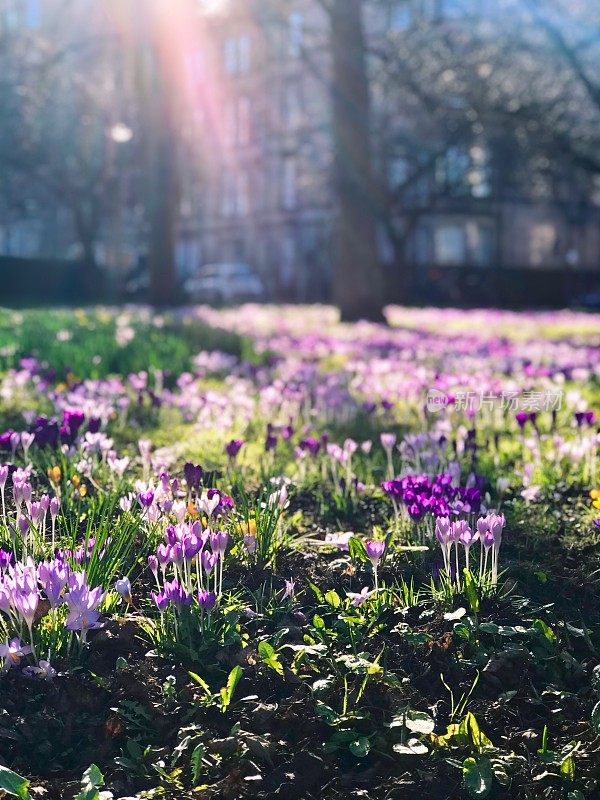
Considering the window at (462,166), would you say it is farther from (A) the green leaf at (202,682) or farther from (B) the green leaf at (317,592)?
(A) the green leaf at (202,682)

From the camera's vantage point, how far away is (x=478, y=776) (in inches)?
98.3

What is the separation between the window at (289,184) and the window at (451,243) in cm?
876

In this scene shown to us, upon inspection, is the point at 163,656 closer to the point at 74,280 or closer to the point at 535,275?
the point at 74,280

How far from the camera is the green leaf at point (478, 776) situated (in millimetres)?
→ 2457

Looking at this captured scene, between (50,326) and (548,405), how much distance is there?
794cm

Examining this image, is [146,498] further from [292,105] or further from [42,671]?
[292,105]

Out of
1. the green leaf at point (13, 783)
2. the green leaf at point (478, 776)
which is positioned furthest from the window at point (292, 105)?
the green leaf at point (13, 783)

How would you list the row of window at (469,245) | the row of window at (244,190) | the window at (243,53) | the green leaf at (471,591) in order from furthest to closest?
the window at (243,53) → the row of window at (244,190) → the row of window at (469,245) → the green leaf at (471,591)

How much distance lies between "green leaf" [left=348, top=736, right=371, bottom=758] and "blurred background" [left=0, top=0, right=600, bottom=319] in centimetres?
1707

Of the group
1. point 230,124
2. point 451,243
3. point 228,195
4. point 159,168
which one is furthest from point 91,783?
point 230,124

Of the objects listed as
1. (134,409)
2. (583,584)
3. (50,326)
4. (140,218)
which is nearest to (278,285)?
(140,218)

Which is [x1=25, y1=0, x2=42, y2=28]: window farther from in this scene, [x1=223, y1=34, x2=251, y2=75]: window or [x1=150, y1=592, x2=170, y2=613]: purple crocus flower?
[x1=150, y1=592, x2=170, y2=613]: purple crocus flower

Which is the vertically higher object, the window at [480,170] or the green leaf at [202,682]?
the window at [480,170]

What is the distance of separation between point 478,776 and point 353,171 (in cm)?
1772
